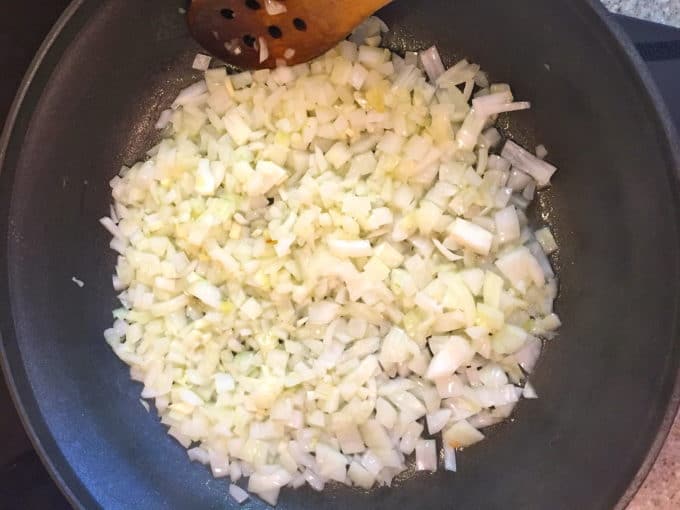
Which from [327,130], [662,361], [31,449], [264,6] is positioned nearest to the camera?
[662,361]

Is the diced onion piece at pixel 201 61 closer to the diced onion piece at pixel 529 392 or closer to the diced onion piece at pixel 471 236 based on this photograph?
the diced onion piece at pixel 471 236

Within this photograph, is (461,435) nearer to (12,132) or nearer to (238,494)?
(238,494)

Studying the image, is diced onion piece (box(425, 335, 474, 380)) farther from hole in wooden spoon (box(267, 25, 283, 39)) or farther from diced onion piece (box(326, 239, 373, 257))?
hole in wooden spoon (box(267, 25, 283, 39))

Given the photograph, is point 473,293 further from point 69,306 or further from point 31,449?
point 31,449

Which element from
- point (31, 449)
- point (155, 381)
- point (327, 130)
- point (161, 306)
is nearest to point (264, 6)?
point (327, 130)

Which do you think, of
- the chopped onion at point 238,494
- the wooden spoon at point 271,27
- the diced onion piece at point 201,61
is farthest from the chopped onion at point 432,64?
the chopped onion at point 238,494

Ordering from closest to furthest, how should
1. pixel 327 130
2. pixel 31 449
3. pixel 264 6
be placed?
pixel 264 6, pixel 327 130, pixel 31 449

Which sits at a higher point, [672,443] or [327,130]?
[327,130]
